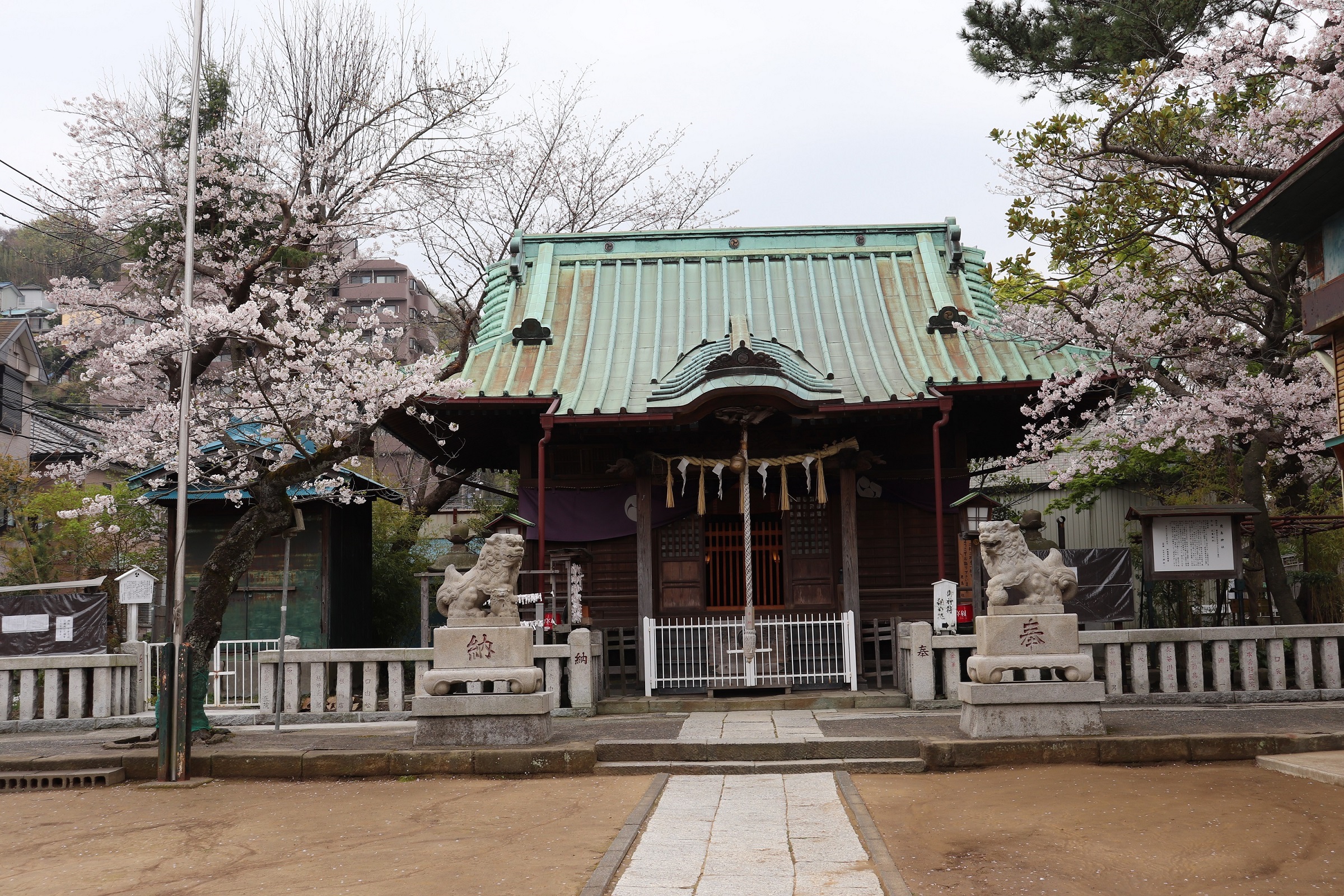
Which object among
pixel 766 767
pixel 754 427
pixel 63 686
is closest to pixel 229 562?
pixel 63 686

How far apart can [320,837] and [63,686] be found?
7.61 m

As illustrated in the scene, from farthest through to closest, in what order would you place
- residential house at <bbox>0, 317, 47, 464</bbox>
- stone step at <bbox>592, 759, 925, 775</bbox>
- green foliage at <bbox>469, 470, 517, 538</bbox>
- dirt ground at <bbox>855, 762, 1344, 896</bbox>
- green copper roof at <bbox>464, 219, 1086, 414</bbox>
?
residential house at <bbox>0, 317, 47, 464</bbox> < green foliage at <bbox>469, 470, 517, 538</bbox> < green copper roof at <bbox>464, 219, 1086, 414</bbox> < stone step at <bbox>592, 759, 925, 775</bbox> < dirt ground at <bbox>855, 762, 1344, 896</bbox>

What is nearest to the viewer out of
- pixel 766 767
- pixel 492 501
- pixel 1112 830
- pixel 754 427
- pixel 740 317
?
pixel 1112 830

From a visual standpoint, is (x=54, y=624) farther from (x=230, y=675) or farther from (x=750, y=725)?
(x=750, y=725)

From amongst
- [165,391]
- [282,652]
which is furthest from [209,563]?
[165,391]

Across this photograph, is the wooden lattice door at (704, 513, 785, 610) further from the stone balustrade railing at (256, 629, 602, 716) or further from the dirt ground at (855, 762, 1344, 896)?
the dirt ground at (855, 762, 1344, 896)

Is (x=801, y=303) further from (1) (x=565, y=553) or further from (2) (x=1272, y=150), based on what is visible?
(2) (x=1272, y=150)

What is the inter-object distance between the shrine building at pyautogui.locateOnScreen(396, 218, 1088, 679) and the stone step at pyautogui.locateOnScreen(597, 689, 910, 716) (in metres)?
1.32

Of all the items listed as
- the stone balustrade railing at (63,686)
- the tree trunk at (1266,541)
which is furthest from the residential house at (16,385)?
the tree trunk at (1266,541)

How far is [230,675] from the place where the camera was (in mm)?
14359

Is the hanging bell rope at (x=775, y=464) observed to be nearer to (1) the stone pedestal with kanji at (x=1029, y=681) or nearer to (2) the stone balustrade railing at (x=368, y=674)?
(2) the stone balustrade railing at (x=368, y=674)

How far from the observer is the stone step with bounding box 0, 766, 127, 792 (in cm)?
960

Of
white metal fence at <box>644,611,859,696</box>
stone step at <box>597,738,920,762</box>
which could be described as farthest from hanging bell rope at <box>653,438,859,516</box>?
stone step at <box>597,738,920,762</box>

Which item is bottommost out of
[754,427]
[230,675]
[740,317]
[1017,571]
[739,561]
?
[230,675]
